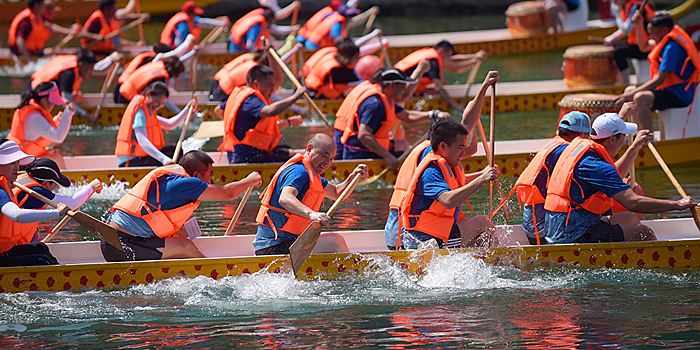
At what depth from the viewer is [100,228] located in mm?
6055

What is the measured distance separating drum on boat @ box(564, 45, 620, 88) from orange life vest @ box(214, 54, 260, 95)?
496cm

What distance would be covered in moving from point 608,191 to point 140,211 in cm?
328

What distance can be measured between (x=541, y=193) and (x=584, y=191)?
1.07 feet

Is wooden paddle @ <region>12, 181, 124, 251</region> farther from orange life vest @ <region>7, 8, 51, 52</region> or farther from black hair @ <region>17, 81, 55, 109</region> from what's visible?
orange life vest @ <region>7, 8, 51, 52</region>

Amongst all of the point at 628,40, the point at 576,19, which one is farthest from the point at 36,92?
the point at 576,19

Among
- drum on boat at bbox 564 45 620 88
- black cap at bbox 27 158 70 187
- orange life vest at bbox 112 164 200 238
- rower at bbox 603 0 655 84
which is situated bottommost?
drum on boat at bbox 564 45 620 88

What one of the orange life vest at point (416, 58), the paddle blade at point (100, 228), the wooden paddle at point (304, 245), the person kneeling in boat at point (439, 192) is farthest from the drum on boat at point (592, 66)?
the paddle blade at point (100, 228)

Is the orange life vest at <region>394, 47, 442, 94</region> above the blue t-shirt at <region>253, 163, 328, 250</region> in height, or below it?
below

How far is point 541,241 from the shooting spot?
21.3ft

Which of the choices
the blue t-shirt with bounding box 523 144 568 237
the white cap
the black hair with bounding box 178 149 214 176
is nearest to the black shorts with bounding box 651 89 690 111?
the white cap

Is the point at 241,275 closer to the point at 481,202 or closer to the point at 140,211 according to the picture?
the point at 140,211

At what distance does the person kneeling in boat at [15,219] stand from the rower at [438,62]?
6.58 m

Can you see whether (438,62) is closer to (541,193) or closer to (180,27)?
(541,193)

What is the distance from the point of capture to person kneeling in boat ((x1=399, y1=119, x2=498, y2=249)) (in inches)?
233
